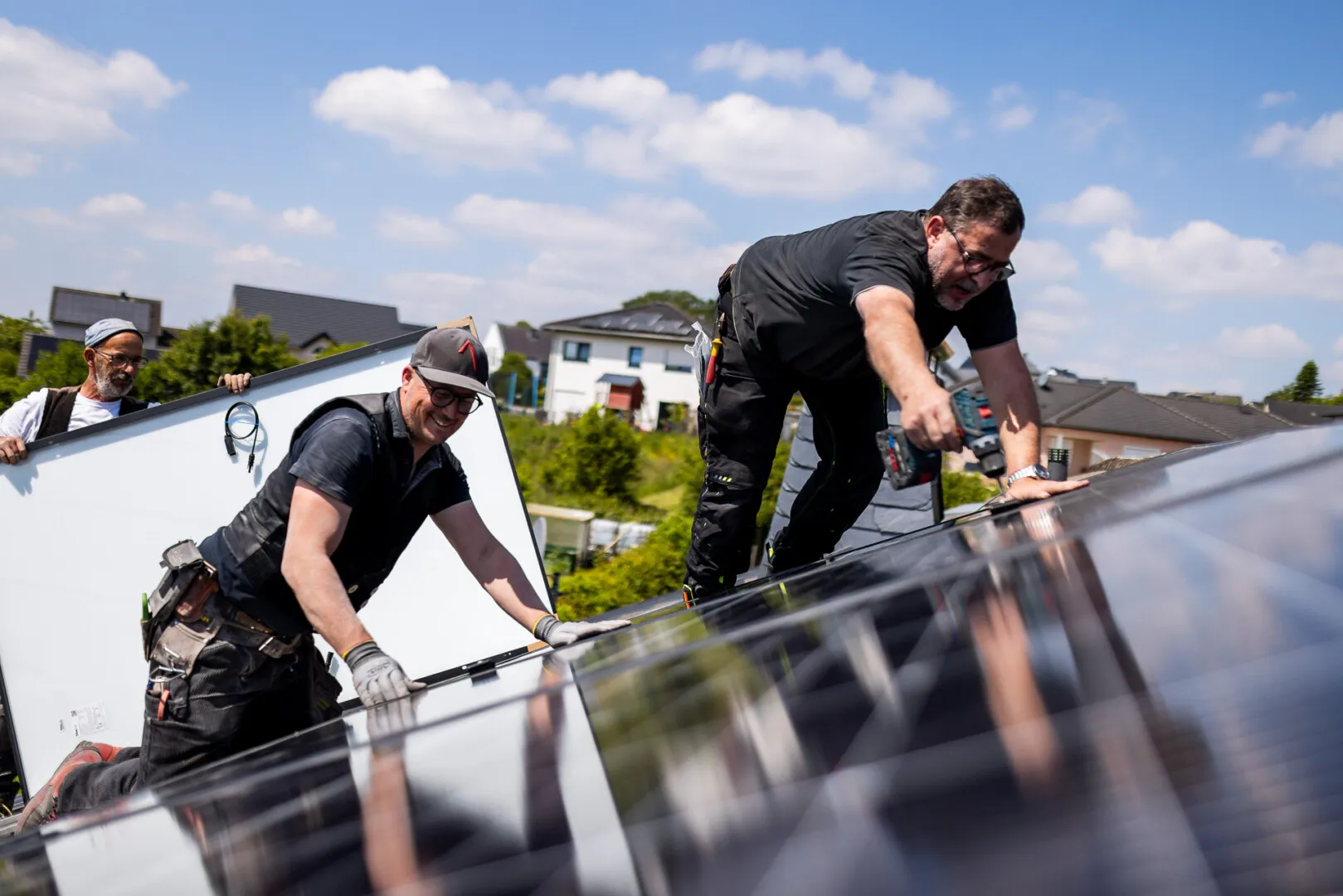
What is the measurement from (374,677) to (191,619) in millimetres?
766

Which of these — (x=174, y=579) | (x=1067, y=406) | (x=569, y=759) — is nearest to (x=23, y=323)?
(x=1067, y=406)

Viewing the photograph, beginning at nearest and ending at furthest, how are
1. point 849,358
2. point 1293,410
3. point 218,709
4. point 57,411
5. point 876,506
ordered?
point 218,709, point 849,358, point 57,411, point 876,506, point 1293,410

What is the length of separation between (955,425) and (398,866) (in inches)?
72.1

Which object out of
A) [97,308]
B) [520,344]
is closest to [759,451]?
[97,308]

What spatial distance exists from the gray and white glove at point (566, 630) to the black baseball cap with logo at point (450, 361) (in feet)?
2.61

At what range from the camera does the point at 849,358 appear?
3432 millimetres

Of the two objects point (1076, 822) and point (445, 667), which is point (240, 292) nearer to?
point (445, 667)

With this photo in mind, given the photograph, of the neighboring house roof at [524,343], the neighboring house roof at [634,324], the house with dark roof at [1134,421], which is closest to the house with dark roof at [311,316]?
the neighboring house roof at [634,324]

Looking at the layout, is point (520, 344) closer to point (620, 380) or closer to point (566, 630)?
point (620, 380)

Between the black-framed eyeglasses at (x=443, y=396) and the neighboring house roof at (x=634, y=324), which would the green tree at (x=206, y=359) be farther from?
the neighboring house roof at (x=634, y=324)

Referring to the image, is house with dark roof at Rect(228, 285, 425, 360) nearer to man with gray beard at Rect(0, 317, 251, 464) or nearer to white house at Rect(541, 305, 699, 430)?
white house at Rect(541, 305, 699, 430)

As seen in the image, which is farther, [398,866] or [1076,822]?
[398,866]

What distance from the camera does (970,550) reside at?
221 cm

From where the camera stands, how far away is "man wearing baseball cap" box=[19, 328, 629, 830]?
9.11 ft
